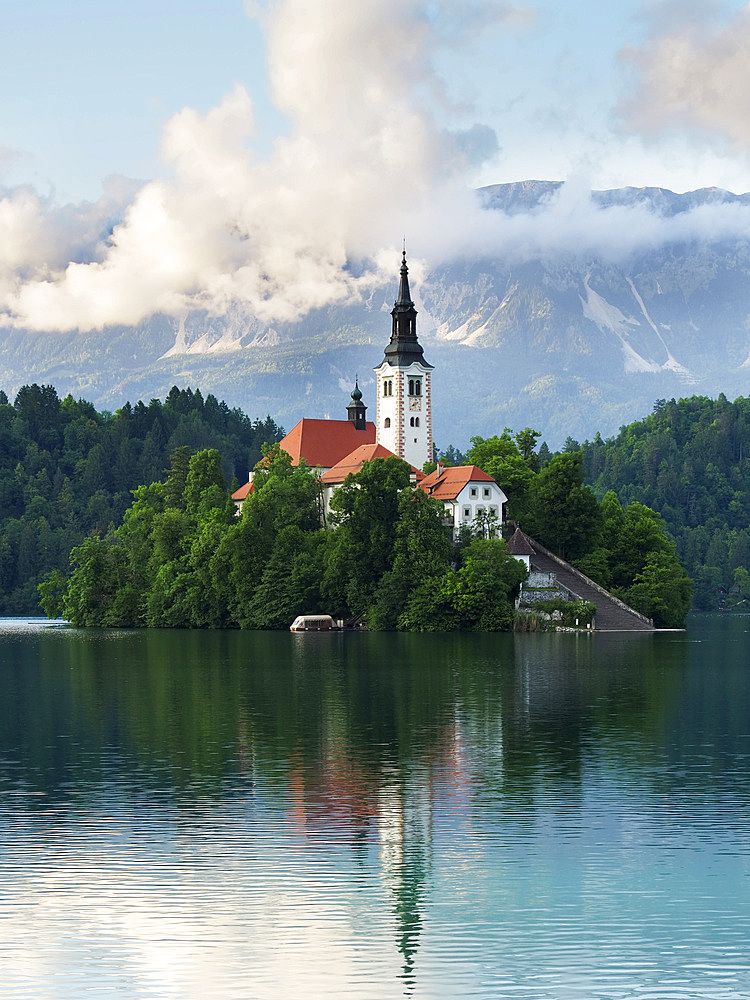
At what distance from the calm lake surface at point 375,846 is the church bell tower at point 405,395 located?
290 feet

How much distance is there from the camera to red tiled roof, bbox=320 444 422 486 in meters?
130

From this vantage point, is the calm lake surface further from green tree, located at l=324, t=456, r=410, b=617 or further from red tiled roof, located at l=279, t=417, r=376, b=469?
red tiled roof, located at l=279, t=417, r=376, b=469

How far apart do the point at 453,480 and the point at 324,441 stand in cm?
2660

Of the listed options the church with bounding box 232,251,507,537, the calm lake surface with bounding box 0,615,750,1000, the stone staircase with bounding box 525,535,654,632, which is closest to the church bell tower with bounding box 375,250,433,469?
the church with bounding box 232,251,507,537

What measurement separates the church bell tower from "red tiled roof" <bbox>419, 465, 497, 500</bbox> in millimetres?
20090

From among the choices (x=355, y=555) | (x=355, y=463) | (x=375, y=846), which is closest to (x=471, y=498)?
(x=355, y=555)

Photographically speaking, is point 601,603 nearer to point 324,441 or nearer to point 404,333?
point 324,441

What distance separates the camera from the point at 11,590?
180 metres

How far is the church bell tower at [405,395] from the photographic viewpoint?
14150 cm

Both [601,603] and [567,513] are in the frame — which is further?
[567,513]

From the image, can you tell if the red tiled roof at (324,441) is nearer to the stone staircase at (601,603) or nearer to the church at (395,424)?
the church at (395,424)

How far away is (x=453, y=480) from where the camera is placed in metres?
119

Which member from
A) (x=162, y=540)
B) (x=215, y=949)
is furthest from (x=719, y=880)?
(x=162, y=540)

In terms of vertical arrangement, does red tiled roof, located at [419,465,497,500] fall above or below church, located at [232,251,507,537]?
below
